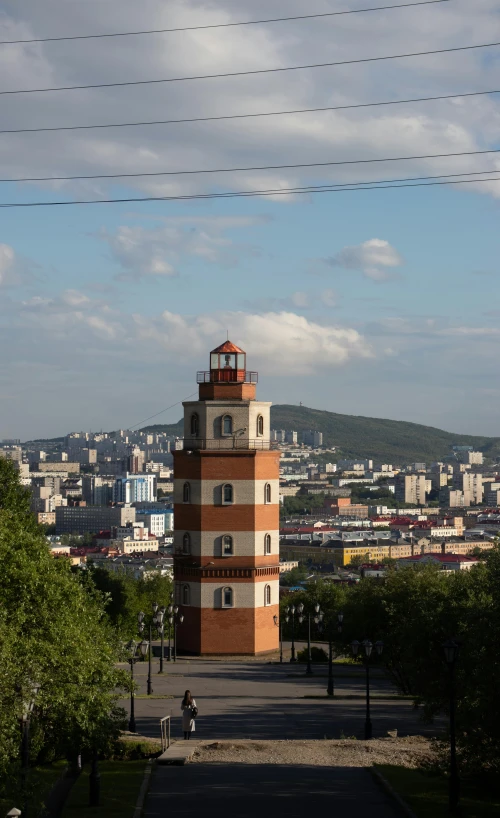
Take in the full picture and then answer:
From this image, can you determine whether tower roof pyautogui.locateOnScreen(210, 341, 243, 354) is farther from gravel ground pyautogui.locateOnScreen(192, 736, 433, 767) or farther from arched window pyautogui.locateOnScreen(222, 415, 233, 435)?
gravel ground pyautogui.locateOnScreen(192, 736, 433, 767)

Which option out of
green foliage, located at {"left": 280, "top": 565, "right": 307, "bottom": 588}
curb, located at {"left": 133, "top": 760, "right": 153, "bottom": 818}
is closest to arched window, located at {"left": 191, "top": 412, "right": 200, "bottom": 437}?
curb, located at {"left": 133, "top": 760, "right": 153, "bottom": 818}

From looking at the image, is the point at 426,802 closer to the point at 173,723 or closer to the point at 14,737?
the point at 14,737

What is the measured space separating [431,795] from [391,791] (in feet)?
2.56

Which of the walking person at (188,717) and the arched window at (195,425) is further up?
the arched window at (195,425)

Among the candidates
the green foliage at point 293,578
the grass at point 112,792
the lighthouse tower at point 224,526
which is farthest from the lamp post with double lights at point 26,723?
the green foliage at point 293,578

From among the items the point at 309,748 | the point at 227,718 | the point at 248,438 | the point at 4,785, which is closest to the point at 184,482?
the point at 248,438

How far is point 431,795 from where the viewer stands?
20.6 m

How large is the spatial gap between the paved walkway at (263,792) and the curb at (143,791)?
0.12m

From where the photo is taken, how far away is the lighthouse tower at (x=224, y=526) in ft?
147

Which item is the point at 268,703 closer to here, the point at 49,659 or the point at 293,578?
the point at 49,659

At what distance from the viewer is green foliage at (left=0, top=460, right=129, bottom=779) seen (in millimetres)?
20359

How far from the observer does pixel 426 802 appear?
1984 cm

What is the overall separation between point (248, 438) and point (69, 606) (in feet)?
75.1

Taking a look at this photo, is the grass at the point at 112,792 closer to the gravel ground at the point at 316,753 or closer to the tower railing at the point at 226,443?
the gravel ground at the point at 316,753
